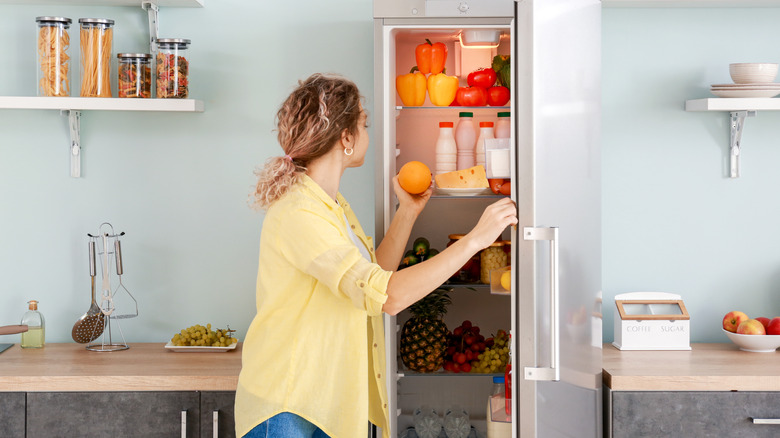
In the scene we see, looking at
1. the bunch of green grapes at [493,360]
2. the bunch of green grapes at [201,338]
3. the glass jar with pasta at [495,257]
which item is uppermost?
the glass jar with pasta at [495,257]

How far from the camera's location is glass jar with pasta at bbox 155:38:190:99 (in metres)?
2.46

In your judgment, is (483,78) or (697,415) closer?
(697,415)

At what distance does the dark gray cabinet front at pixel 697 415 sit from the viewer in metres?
2.12

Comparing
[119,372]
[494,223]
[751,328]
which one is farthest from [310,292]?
[751,328]

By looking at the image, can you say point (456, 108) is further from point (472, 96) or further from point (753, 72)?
point (753, 72)

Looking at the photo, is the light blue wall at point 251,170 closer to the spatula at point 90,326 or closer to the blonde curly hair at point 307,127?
the spatula at point 90,326

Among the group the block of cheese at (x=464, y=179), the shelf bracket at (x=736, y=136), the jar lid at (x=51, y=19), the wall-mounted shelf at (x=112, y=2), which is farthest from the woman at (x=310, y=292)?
the shelf bracket at (x=736, y=136)

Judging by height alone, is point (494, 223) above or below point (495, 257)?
above

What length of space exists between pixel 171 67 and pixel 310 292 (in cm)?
109

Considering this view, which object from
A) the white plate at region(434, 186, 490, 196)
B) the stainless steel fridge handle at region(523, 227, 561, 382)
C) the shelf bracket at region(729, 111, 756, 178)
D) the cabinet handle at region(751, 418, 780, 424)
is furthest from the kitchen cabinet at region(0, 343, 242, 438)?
the shelf bracket at region(729, 111, 756, 178)

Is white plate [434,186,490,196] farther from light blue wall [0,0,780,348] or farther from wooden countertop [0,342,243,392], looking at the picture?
wooden countertop [0,342,243,392]

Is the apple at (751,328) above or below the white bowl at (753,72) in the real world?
below

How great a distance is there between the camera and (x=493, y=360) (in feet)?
7.77

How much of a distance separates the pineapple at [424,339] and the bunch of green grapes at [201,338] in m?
0.63
